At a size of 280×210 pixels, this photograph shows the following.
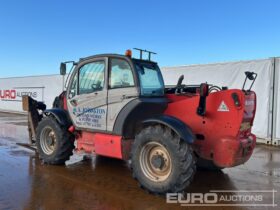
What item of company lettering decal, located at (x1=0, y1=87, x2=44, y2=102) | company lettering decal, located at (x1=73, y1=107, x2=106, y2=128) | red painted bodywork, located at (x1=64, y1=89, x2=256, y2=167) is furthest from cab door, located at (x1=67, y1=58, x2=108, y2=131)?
company lettering decal, located at (x1=0, y1=87, x2=44, y2=102)

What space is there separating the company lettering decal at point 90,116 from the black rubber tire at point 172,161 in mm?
1176

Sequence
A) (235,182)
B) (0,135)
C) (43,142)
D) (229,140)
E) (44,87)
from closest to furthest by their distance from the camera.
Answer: (229,140) < (235,182) < (43,142) < (0,135) < (44,87)

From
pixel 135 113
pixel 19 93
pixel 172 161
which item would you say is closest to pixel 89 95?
pixel 135 113

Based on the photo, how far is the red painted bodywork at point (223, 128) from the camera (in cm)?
513

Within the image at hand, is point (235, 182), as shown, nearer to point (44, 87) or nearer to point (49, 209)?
point (49, 209)

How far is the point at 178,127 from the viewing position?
511cm

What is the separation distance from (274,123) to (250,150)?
5.77 meters

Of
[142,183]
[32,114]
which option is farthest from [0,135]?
[142,183]

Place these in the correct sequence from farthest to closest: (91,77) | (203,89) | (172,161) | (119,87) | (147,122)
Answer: (91,77), (119,87), (147,122), (203,89), (172,161)

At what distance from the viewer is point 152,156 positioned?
547 centimetres

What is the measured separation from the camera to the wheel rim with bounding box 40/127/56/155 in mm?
7365

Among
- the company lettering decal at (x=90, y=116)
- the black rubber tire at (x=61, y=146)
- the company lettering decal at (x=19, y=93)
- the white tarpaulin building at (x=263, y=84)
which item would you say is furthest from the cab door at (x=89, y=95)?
the company lettering decal at (x=19, y=93)

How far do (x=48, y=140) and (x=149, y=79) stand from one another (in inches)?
111

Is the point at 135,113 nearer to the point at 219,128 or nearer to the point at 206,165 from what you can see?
the point at 219,128
